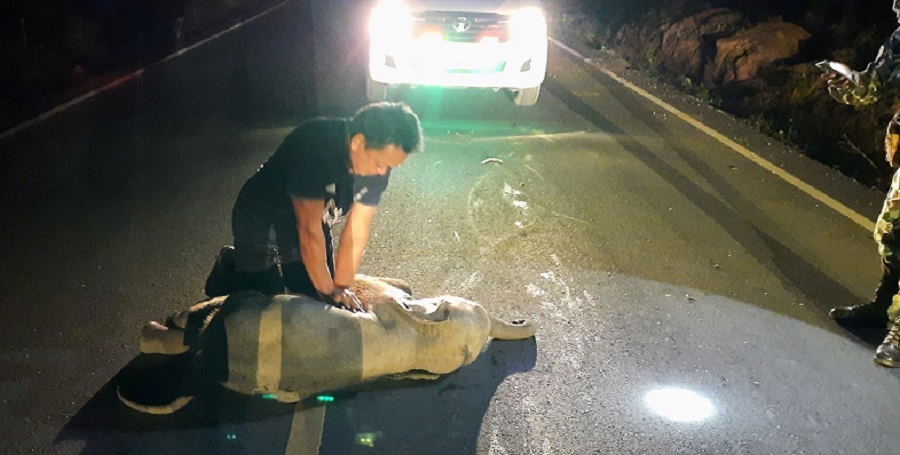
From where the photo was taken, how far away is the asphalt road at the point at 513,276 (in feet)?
12.5

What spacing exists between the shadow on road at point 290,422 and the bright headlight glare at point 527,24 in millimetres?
5616

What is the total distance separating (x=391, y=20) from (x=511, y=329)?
5162mm

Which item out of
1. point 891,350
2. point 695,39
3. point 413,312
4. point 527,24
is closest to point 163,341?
point 413,312

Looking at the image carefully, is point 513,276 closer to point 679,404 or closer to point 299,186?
point 679,404

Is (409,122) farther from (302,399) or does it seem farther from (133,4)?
(133,4)

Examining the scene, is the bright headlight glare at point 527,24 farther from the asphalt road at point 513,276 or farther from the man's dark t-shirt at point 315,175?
the man's dark t-shirt at point 315,175

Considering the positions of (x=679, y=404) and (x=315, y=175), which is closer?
(x=315, y=175)

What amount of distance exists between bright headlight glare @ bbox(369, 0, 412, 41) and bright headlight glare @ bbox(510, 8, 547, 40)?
1.12 m

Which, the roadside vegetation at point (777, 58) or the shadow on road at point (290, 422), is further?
the roadside vegetation at point (777, 58)

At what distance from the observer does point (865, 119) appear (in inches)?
366

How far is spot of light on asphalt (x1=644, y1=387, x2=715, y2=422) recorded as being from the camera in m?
3.98

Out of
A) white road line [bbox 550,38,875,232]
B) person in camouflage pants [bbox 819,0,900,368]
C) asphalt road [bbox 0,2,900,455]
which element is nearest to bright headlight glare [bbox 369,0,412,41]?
asphalt road [bbox 0,2,900,455]

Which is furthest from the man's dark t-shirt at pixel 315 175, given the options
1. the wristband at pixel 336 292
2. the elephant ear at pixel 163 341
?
the elephant ear at pixel 163 341

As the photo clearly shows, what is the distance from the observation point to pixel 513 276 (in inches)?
215
